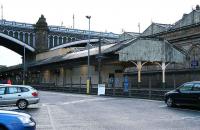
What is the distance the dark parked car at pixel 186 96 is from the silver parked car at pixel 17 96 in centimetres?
822

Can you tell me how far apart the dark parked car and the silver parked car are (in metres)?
8.22

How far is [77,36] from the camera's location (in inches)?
4606

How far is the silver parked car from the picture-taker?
23.8m

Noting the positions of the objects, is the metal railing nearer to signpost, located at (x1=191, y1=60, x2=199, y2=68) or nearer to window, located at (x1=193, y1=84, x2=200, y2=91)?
signpost, located at (x1=191, y1=60, x2=199, y2=68)

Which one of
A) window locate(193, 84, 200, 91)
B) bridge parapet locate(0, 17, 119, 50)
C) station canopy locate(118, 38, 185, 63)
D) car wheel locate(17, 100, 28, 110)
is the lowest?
car wheel locate(17, 100, 28, 110)

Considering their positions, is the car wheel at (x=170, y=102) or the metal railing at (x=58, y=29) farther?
the metal railing at (x=58, y=29)

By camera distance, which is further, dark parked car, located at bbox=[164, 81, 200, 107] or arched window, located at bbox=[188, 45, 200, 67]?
arched window, located at bbox=[188, 45, 200, 67]

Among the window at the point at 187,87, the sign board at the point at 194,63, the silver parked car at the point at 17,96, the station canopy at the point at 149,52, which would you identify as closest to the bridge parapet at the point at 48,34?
the sign board at the point at 194,63

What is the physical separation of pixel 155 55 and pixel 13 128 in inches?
1564

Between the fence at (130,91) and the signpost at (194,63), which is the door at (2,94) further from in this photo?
the signpost at (194,63)

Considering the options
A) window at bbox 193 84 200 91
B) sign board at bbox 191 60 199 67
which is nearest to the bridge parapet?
sign board at bbox 191 60 199 67

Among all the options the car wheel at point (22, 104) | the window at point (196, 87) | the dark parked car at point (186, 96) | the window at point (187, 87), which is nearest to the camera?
the dark parked car at point (186, 96)

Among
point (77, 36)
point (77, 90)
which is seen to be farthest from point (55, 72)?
point (77, 36)

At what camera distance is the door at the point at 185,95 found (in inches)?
892
